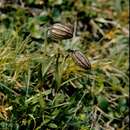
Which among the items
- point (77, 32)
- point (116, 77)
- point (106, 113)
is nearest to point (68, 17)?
point (77, 32)

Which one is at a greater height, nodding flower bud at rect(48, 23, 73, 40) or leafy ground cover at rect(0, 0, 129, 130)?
nodding flower bud at rect(48, 23, 73, 40)

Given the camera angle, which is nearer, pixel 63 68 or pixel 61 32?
pixel 61 32

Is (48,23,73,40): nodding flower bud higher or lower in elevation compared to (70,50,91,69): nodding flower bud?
higher

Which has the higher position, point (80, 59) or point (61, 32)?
point (61, 32)

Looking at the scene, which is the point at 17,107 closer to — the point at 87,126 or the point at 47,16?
the point at 87,126

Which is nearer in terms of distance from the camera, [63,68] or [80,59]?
[80,59]

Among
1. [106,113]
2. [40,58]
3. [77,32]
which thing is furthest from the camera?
[77,32]

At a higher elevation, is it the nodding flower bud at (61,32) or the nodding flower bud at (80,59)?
the nodding flower bud at (61,32)

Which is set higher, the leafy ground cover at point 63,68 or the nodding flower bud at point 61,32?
the nodding flower bud at point 61,32
